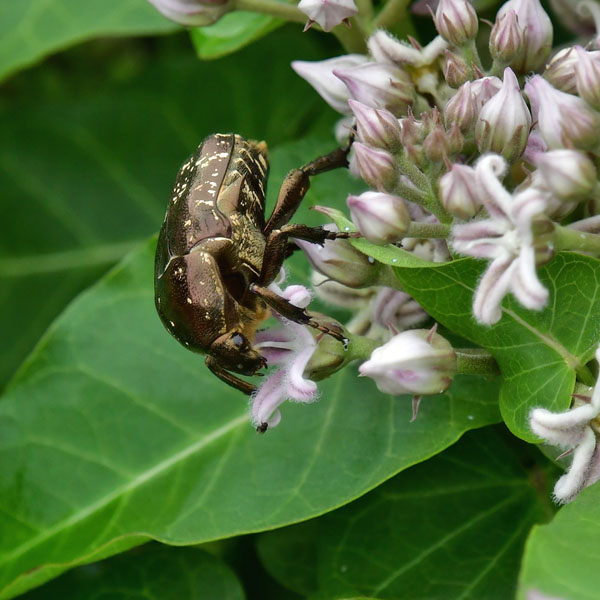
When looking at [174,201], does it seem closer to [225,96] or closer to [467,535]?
[467,535]

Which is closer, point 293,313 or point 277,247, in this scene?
point 293,313

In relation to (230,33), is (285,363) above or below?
below

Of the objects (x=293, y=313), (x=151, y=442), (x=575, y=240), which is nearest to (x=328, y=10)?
(x=293, y=313)

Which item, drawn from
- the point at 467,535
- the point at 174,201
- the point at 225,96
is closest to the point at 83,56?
the point at 225,96

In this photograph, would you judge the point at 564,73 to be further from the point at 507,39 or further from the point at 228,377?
the point at 228,377

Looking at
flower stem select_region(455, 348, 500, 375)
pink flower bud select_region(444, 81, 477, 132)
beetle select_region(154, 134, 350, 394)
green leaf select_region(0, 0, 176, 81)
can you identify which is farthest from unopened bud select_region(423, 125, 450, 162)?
green leaf select_region(0, 0, 176, 81)

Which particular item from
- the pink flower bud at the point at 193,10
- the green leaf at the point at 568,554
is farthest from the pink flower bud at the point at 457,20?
the green leaf at the point at 568,554

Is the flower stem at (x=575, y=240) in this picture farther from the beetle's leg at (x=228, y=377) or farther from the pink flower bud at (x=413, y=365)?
the beetle's leg at (x=228, y=377)
